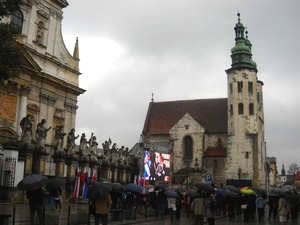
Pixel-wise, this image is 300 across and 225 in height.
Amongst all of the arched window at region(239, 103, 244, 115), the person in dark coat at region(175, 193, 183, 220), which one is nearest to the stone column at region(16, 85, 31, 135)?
the person in dark coat at region(175, 193, 183, 220)

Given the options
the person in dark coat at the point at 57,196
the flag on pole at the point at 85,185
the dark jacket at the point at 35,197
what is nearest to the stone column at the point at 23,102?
the flag on pole at the point at 85,185

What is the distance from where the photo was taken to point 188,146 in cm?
6347

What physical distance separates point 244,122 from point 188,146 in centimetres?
940

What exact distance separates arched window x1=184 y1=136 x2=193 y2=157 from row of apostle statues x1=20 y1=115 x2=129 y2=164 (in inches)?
951

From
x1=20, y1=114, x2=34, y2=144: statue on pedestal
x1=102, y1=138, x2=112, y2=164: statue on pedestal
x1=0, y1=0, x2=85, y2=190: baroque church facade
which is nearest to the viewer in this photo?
x1=20, y1=114, x2=34, y2=144: statue on pedestal

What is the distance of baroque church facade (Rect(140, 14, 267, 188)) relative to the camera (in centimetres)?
5884

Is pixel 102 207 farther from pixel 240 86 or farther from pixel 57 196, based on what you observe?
pixel 240 86

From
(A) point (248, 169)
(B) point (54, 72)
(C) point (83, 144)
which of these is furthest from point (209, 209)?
(A) point (248, 169)

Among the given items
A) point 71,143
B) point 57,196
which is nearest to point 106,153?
point 71,143

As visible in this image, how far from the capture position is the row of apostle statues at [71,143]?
26.0 m

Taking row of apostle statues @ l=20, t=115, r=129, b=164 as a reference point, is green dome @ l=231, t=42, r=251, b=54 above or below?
above

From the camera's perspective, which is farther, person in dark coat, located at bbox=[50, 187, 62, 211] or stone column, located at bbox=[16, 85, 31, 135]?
→ stone column, located at bbox=[16, 85, 31, 135]

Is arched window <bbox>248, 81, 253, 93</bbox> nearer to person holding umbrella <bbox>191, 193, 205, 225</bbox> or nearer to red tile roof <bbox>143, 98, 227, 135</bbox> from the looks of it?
red tile roof <bbox>143, 98, 227, 135</bbox>

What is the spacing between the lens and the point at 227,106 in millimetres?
64938
